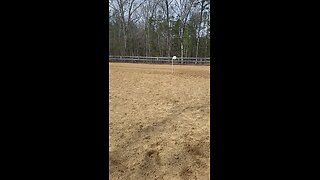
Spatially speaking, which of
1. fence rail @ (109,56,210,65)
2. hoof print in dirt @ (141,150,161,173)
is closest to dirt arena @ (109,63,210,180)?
hoof print in dirt @ (141,150,161,173)

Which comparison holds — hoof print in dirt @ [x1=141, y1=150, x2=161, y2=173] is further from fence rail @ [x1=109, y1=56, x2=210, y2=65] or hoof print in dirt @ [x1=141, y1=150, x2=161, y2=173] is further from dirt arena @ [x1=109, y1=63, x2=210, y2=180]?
fence rail @ [x1=109, y1=56, x2=210, y2=65]

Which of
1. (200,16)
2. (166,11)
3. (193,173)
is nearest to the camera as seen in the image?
(193,173)

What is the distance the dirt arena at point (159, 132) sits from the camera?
2164 millimetres

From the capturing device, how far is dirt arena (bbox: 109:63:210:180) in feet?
7.10

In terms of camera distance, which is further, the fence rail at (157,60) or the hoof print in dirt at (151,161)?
the fence rail at (157,60)

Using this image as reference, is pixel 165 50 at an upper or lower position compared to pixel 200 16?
lower

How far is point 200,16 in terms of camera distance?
1009 cm

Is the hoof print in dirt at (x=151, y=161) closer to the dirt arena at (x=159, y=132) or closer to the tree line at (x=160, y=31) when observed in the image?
the dirt arena at (x=159, y=132)

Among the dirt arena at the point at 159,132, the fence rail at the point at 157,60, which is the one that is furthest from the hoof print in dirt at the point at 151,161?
the fence rail at the point at 157,60

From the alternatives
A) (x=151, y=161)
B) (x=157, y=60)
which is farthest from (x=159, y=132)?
(x=157, y=60)
